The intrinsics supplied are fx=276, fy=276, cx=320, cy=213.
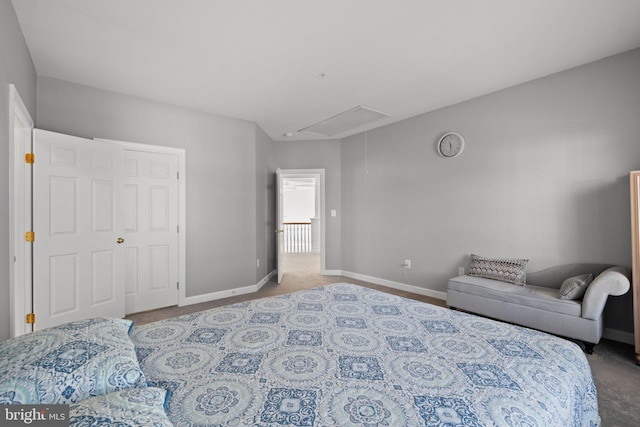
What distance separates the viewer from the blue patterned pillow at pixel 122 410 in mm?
669

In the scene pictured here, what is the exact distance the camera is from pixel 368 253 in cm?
488

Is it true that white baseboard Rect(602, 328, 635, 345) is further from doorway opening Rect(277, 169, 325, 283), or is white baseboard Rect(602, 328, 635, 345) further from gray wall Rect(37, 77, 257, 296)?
gray wall Rect(37, 77, 257, 296)

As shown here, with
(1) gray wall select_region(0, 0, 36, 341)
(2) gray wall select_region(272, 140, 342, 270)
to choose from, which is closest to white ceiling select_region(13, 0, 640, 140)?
(1) gray wall select_region(0, 0, 36, 341)

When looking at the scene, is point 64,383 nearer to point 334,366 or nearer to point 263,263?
point 334,366

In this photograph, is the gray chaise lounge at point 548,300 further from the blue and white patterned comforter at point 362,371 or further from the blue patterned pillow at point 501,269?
the blue and white patterned comforter at point 362,371

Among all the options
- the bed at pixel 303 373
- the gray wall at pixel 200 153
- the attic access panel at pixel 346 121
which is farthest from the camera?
the attic access panel at pixel 346 121

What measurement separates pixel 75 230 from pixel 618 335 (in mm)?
5282

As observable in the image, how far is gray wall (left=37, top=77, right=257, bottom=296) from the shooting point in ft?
9.77

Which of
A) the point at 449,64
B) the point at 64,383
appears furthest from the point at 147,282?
the point at 449,64

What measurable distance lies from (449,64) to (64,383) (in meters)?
3.36

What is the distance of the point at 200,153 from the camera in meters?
3.81

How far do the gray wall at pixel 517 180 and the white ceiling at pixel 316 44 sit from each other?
312mm

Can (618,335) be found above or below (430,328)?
below

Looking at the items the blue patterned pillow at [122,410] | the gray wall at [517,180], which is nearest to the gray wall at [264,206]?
the gray wall at [517,180]
